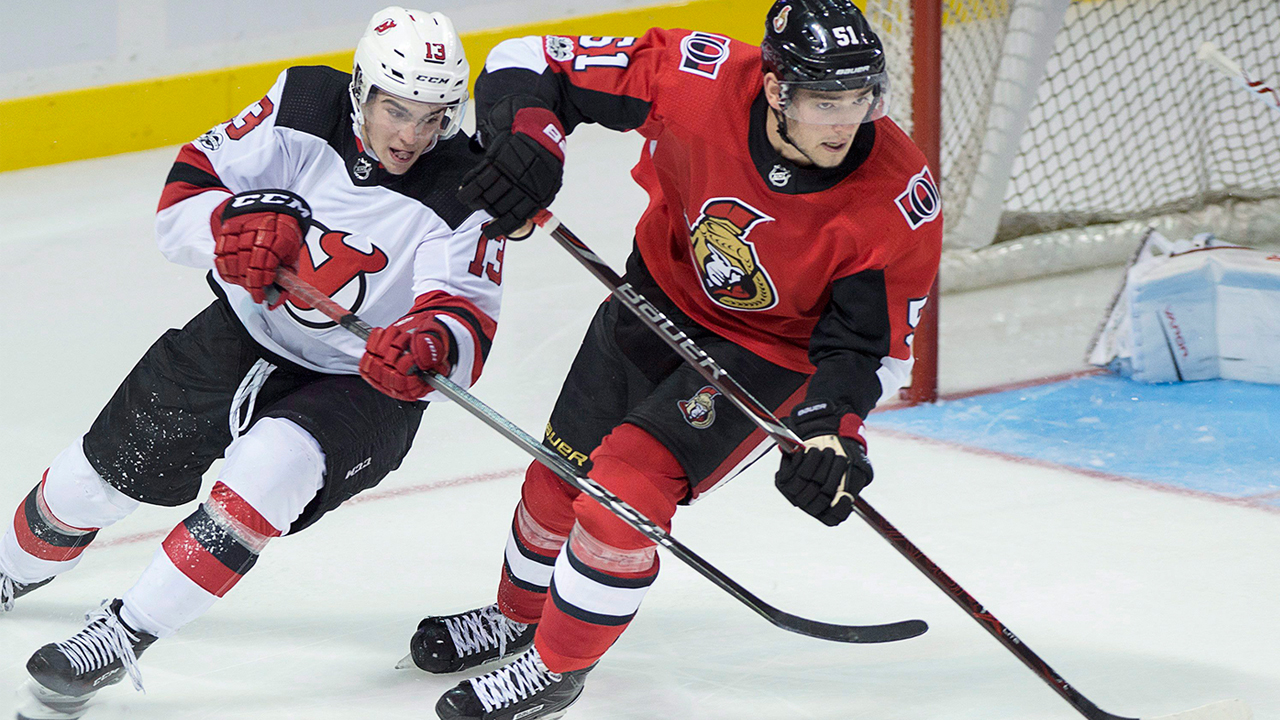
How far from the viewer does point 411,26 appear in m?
2.20

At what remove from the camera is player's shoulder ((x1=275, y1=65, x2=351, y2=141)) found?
A: 7.39 ft

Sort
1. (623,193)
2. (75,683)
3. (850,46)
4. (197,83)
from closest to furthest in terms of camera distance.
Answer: (850,46), (75,683), (623,193), (197,83)

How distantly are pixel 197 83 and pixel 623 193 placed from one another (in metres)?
1.90

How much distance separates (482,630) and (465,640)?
1.5 inches

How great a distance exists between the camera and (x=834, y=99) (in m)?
1.93

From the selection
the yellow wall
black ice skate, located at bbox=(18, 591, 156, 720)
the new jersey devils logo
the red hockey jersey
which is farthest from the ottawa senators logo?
the yellow wall

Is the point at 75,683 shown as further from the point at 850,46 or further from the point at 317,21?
the point at 317,21

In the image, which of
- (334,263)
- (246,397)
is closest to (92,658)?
(246,397)

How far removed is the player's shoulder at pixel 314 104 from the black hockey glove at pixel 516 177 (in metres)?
0.37

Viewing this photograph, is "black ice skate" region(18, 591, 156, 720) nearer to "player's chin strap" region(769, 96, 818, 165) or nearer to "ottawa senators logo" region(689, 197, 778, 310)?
"ottawa senators logo" region(689, 197, 778, 310)

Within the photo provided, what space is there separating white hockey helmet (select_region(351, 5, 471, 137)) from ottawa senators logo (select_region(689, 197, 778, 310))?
410 millimetres

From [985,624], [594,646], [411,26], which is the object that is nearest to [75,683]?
[594,646]

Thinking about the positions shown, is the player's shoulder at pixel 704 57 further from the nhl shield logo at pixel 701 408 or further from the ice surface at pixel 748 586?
the ice surface at pixel 748 586

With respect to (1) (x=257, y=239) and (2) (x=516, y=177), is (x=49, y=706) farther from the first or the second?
(2) (x=516, y=177)
